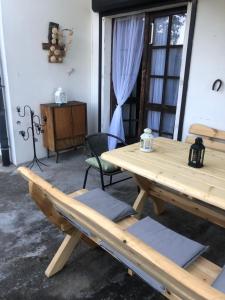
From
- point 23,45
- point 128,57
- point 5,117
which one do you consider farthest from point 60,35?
point 5,117

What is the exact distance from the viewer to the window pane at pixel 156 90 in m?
3.50

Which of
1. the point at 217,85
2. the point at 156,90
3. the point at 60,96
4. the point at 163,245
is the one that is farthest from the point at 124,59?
the point at 163,245

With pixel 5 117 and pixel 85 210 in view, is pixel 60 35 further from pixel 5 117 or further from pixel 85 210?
pixel 85 210

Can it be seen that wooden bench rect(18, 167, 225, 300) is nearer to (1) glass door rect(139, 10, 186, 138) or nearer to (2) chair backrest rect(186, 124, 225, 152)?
(2) chair backrest rect(186, 124, 225, 152)

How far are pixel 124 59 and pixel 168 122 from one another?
3.88 feet

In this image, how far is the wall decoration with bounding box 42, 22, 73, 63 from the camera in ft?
11.2

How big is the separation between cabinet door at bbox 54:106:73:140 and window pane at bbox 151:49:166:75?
1.33 metres

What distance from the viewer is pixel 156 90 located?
140 inches

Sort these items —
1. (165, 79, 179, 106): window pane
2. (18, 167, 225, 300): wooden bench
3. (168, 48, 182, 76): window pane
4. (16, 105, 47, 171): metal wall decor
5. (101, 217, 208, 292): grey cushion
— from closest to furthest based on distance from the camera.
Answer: (18, 167, 225, 300): wooden bench
(101, 217, 208, 292): grey cushion
(168, 48, 182, 76): window pane
(165, 79, 179, 106): window pane
(16, 105, 47, 171): metal wall decor

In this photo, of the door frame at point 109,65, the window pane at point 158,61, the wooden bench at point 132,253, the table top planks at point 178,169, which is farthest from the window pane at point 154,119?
the wooden bench at point 132,253

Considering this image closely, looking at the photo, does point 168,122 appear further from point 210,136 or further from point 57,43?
point 57,43

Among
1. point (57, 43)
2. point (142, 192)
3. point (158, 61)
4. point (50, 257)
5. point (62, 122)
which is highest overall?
point (57, 43)

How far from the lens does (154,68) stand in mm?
3494

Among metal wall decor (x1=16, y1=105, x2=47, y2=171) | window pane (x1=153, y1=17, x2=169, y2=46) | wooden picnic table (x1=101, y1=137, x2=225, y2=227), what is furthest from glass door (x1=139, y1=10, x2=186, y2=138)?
metal wall decor (x1=16, y1=105, x2=47, y2=171)
